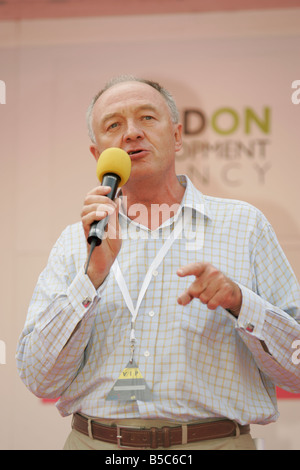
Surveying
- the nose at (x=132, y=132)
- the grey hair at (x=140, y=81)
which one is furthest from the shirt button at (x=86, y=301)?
the grey hair at (x=140, y=81)

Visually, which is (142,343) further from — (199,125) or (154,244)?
(199,125)

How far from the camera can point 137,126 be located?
5.74 feet

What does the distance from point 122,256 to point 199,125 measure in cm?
152

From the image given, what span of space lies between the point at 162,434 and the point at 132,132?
0.90 m

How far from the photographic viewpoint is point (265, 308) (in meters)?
1.47

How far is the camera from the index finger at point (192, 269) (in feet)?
4.08

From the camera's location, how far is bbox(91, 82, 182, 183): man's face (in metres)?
1.73

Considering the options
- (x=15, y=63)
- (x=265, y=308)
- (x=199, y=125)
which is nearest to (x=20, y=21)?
(x=15, y=63)

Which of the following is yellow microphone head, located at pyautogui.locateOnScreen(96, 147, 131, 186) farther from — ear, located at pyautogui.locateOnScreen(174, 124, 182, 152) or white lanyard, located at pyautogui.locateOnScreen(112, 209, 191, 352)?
ear, located at pyautogui.locateOnScreen(174, 124, 182, 152)

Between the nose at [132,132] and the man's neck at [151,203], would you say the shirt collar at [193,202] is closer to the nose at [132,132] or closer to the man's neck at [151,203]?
the man's neck at [151,203]
